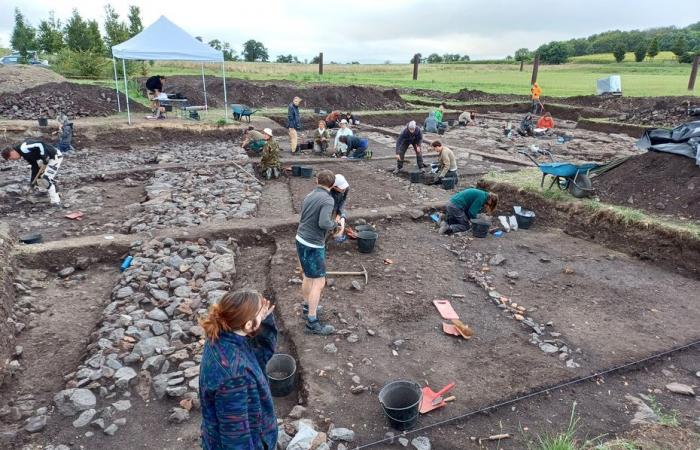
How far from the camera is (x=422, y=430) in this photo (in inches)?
149

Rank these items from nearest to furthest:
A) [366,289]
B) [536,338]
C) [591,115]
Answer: [536,338] < [366,289] < [591,115]

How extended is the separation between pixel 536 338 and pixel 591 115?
75.9 ft

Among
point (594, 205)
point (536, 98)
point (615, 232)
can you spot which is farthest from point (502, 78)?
point (615, 232)

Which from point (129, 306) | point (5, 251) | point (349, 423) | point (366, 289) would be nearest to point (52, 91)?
point (5, 251)

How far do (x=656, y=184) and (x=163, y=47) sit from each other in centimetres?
1465

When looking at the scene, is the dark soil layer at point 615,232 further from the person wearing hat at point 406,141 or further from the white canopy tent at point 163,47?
the white canopy tent at point 163,47

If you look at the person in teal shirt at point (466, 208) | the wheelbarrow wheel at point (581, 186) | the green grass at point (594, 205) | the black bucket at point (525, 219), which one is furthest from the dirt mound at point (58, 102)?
the wheelbarrow wheel at point (581, 186)

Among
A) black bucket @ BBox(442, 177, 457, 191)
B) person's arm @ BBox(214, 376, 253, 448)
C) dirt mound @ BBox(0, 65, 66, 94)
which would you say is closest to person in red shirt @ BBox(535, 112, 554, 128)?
black bucket @ BBox(442, 177, 457, 191)

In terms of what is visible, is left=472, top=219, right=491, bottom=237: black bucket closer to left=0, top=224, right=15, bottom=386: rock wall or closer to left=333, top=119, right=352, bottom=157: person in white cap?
left=0, top=224, right=15, bottom=386: rock wall

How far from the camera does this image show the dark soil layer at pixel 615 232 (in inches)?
277

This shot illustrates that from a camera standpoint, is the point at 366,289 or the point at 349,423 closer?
the point at 349,423

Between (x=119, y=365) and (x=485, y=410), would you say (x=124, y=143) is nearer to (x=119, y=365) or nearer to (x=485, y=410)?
(x=119, y=365)

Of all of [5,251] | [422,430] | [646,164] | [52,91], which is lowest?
[422,430]

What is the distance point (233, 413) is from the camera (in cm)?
234
